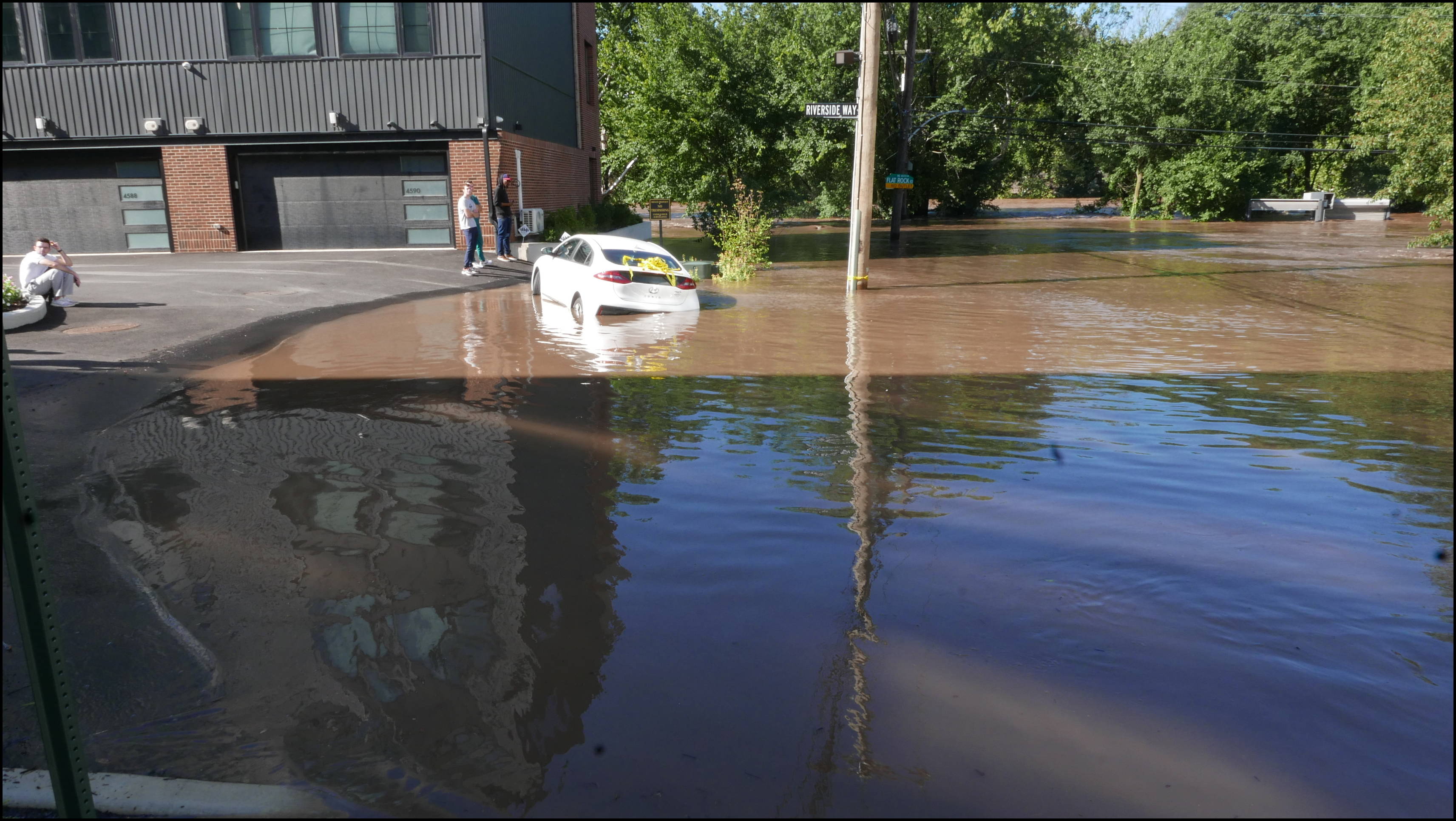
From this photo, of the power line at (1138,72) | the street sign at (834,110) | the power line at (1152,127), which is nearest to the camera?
the street sign at (834,110)

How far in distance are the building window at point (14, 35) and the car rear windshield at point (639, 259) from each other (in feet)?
60.2

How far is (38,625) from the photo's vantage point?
3055mm

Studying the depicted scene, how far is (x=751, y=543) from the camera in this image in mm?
5758

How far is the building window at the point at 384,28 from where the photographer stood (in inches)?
918

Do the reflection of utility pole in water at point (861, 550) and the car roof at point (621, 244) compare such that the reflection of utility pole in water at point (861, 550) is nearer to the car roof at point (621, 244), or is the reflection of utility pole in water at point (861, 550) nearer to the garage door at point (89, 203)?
the car roof at point (621, 244)

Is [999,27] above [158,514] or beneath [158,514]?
above

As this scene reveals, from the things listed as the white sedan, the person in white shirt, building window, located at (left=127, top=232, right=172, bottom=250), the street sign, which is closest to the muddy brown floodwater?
the white sedan

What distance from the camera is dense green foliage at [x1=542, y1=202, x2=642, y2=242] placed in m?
25.1

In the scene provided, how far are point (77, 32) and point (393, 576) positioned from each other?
2510 centimetres

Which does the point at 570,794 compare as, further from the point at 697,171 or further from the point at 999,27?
the point at 999,27

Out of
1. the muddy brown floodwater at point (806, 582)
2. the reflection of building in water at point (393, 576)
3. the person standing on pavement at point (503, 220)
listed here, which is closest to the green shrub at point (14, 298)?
the muddy brown floodwater at point (806, 582)

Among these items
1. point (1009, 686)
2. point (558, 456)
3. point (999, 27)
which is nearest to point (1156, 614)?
point (1009, 686)

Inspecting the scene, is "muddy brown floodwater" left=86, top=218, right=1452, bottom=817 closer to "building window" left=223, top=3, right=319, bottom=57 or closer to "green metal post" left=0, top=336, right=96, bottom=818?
"green metal post" left=0, top=336, right=96, bottom=818

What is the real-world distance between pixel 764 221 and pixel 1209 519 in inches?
708
